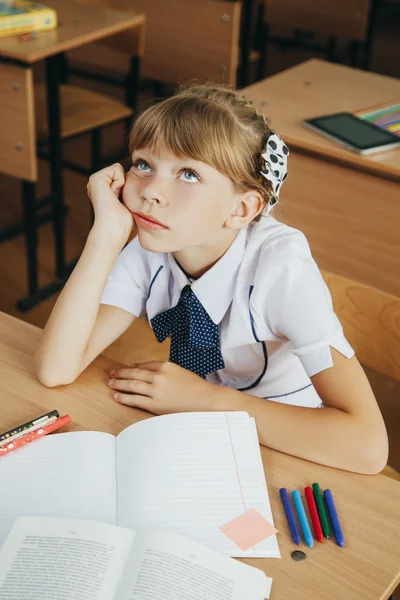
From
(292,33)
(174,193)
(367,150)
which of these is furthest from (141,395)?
(292,33)

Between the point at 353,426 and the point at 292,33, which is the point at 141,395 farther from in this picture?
the point at 292,33

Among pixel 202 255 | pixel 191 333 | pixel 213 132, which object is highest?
pixel 213 132

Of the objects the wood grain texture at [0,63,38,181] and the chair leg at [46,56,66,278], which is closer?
the wood grain texture at [0,63,38,181]

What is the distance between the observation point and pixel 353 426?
44.4 inches

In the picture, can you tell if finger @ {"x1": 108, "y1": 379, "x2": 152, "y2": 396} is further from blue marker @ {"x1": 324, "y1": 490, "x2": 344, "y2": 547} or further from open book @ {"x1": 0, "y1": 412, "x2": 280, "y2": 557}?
blue marker @ {"x1": 324, "y1": 490, "x2": 344, "y2": 547}

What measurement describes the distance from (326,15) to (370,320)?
347 cm

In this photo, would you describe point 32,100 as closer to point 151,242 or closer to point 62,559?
point 151,242

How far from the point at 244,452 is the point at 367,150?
1387 mm

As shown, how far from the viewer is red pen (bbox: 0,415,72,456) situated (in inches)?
41.0

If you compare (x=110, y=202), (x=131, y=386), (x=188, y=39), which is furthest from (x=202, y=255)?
(x=188, y=39)

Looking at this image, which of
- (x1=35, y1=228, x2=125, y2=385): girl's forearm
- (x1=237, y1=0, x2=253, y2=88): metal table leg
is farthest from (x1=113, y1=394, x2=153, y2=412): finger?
(x1=237, y1=0, x2=253, y2=88): metal table leg

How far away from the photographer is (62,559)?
33.4 inches

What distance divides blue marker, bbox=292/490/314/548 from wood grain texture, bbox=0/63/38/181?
1.91 m

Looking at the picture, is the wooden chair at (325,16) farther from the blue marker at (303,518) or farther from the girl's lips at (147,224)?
the blue marker at (303,518)
